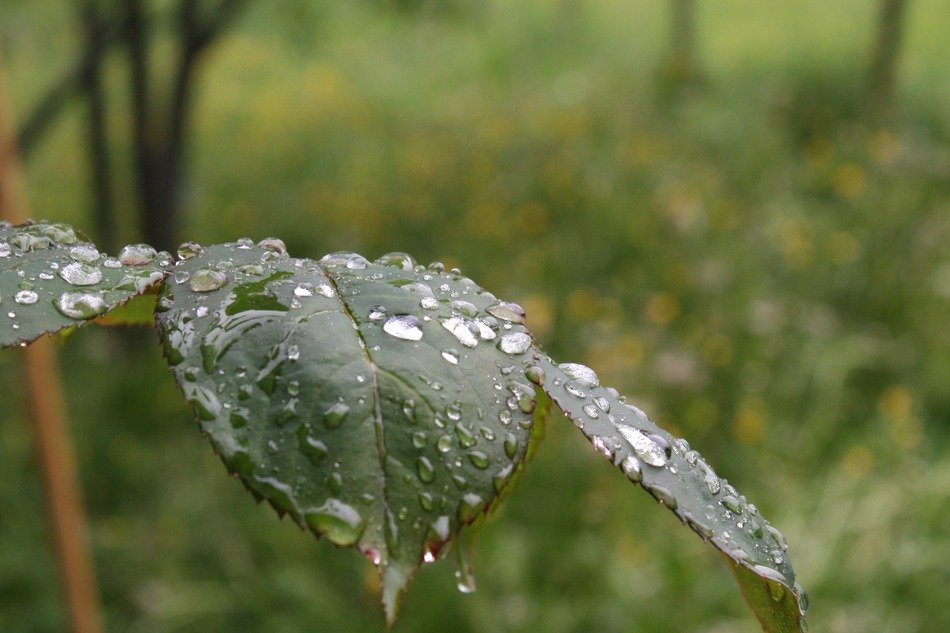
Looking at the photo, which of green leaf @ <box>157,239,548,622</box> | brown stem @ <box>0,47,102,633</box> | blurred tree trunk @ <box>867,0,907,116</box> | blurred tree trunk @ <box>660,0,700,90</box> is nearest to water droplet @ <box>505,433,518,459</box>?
green leaf @ <box>157,239,548,622</box>

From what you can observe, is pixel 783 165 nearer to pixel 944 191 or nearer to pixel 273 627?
pixel 944 191

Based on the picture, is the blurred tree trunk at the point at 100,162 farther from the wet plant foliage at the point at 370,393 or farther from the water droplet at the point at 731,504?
the water droplet at the point at 731,504

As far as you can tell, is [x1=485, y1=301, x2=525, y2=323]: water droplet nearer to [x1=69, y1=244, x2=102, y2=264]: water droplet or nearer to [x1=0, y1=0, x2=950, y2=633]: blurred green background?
[x1=69, y1=244, x2=102, y2=264]: water droplet

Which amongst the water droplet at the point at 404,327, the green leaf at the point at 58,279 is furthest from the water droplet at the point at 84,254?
the water droplet at the point at 404,327

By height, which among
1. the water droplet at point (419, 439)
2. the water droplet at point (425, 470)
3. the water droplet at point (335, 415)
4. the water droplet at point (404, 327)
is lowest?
the water droplet at point (425, 470)

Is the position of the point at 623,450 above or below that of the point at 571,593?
above

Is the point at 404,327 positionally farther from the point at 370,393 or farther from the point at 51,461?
the point at 51,461

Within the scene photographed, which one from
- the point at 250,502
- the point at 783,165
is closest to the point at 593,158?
the point at 783,165

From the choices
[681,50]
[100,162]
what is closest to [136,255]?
[100,162]
